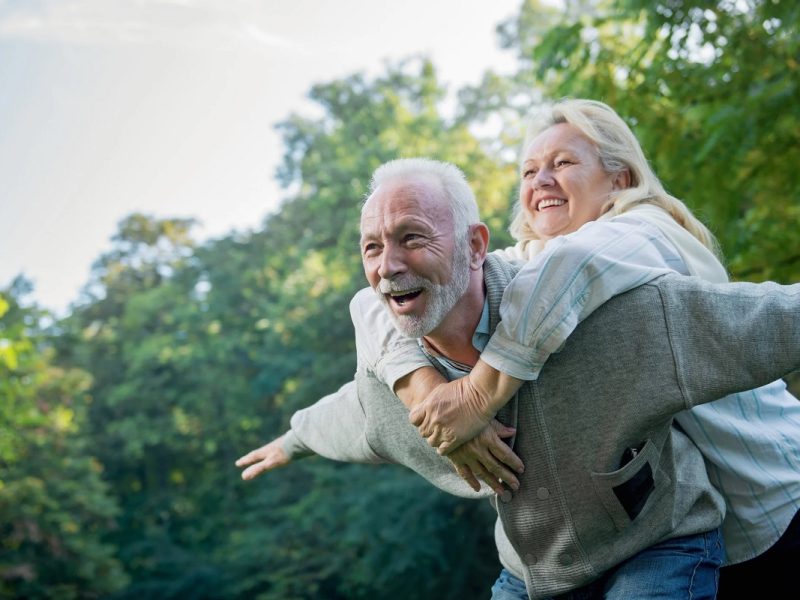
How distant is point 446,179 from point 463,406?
0.51m

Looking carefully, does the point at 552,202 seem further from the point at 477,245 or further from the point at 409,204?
the point at 409,204

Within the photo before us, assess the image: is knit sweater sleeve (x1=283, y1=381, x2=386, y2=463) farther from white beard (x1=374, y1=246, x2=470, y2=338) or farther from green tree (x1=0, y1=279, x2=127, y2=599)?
green tree (x1=0, y1=279, x2=127, y2=599)

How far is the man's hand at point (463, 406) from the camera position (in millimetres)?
1736

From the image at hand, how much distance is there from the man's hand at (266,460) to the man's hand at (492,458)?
83 centimetres

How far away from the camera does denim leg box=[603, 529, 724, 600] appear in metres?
1.80

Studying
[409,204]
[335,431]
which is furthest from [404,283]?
[335,431]

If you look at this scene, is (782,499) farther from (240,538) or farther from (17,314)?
(240,538)

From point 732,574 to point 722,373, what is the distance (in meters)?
0.62

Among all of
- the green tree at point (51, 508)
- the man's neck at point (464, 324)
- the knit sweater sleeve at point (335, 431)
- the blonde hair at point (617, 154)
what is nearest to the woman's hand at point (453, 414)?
the man's neck at point (464, 324)

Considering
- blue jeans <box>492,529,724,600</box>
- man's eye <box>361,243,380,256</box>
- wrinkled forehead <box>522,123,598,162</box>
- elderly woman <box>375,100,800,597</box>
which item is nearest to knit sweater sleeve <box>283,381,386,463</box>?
elderly woman <box>375,100,800,597</box>

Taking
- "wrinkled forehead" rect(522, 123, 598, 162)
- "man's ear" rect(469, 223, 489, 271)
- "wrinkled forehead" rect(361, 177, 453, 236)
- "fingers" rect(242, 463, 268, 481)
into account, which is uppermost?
"wrinkled forehead" rect(522, 123, 598, 162)

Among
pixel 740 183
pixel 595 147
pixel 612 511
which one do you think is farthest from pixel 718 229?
pixel 612 511

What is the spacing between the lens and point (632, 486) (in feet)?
5.94

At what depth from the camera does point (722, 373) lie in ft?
5.65
